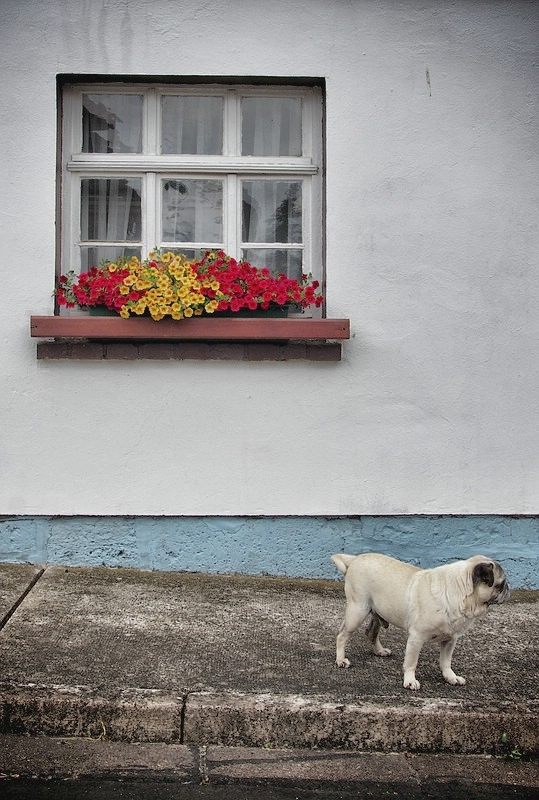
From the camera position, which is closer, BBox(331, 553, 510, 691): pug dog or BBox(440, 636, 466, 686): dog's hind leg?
BBox(331, 553, 510, 691): pug dog

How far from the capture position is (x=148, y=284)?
19.0 ft

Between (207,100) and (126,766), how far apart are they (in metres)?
4.28

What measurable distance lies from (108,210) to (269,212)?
107 centimetres

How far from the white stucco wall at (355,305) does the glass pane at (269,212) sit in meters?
0.39

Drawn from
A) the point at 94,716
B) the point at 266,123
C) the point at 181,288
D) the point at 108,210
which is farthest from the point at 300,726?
the point at 266,123

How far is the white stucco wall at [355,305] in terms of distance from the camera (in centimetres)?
A: 599

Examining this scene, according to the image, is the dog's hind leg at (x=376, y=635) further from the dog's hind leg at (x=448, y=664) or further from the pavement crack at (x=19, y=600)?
the pavement crack at (x=19, y=600)

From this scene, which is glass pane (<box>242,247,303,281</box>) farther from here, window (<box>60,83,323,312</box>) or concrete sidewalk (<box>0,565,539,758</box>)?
concrete sidewalk (<box>0,565,539,758</box>)

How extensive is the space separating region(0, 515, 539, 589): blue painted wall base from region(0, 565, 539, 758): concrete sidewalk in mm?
373

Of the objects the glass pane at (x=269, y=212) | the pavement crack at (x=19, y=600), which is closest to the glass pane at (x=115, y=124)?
the glass pane at (x=269, y=212)

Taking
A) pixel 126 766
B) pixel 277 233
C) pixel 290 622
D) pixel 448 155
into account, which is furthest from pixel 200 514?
pixel 448 155

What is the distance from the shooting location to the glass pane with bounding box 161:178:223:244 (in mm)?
6297

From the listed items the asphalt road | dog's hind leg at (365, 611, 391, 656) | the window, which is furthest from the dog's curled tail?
the window

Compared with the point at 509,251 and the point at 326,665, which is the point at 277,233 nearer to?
the point at 509,251
